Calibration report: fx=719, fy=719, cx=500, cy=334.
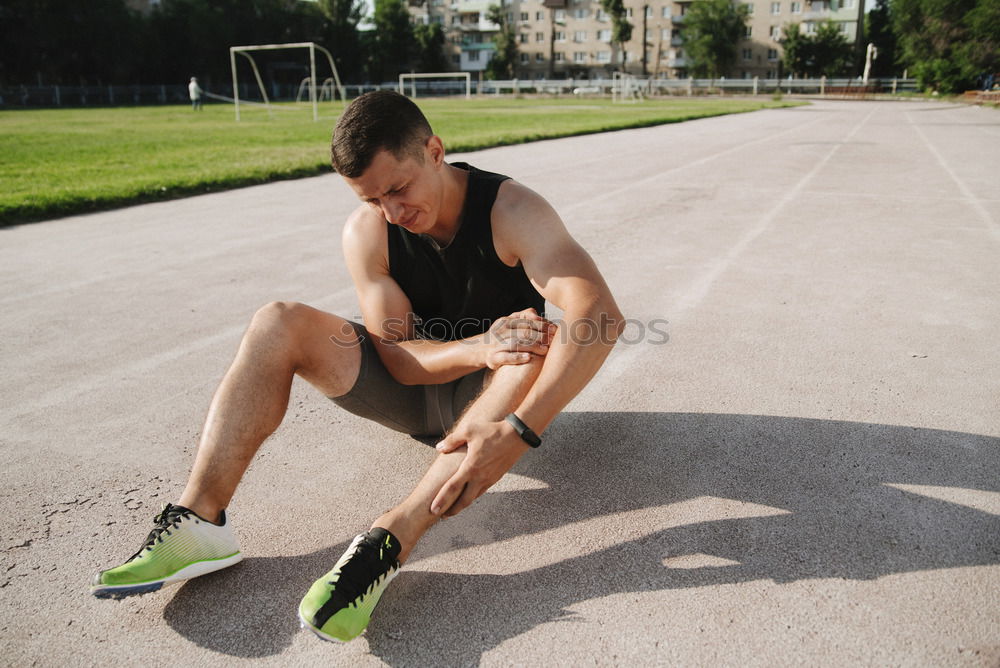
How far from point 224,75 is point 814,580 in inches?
2816

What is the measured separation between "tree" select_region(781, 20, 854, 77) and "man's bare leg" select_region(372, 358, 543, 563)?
8303 centimetres

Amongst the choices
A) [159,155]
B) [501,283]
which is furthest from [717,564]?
[159,155]

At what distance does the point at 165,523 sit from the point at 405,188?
127 cm

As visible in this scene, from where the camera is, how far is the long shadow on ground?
6.64ft

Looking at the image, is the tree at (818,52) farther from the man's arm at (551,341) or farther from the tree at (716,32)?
the man's arm at (551,341)

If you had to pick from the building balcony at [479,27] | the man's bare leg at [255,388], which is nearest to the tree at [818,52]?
the building balcony at [479,27]

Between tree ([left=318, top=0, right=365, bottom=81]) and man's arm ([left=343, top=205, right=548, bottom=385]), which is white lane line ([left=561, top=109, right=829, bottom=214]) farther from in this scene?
tree ([left=318, top=0, right=365, bottom=81])

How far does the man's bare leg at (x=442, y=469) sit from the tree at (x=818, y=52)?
8303cm

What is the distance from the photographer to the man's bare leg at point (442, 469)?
207cm

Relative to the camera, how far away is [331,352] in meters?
2.43

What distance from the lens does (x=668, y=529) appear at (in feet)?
7.99

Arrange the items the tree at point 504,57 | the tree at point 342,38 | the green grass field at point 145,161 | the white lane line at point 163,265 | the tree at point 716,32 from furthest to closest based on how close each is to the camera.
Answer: the tree at point 504,57 < the tree at point 716,32 < the tree at point 342,38 < the green grass field at point 145,161 < the white lane line at point 163,265

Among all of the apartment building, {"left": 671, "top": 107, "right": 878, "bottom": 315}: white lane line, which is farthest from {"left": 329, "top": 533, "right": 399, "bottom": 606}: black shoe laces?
the apartment building

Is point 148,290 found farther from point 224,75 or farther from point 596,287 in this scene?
point 224,75
